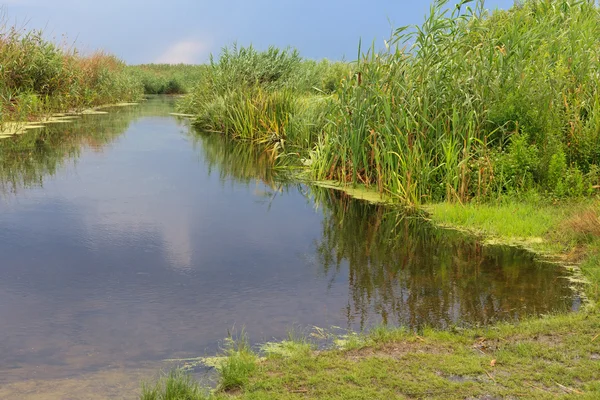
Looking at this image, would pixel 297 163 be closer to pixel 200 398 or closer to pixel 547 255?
pixel 547 255

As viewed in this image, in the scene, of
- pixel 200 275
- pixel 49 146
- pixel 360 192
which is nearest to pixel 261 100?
pixel 49 146

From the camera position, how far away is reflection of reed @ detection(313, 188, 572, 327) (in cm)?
483

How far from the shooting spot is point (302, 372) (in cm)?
354

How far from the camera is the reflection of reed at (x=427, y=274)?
4.83 metres

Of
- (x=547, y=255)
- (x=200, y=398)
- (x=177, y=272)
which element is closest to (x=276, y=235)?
(x=177, y=272)

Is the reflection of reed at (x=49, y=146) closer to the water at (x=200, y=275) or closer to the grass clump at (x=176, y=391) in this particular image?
the water at (x=200, y=275)

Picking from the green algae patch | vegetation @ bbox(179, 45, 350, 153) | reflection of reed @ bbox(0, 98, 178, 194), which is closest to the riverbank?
the green algae patch

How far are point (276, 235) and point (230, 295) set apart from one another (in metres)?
2.22

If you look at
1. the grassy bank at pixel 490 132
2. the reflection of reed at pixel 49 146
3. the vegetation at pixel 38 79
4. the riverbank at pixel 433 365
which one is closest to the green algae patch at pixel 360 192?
the grassy bank at pixel 490 132

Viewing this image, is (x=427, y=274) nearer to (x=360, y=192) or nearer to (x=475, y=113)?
(x=475, y=113)

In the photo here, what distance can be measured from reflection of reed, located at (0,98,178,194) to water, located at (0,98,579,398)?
265 millimetres

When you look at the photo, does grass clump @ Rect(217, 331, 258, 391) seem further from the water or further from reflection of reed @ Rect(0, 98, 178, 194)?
reflection of reed @ Rect(0, 98, 178, 194)

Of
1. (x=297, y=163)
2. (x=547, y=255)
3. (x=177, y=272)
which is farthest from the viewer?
(x=297, y=163)

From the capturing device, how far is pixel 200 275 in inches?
224
